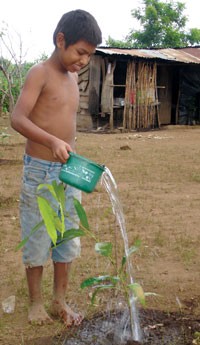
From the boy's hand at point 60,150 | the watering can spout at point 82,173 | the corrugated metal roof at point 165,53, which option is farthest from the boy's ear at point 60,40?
the corrugated metal roof at point 165,53

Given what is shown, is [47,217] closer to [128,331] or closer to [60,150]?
[60,150]

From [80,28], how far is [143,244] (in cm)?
187

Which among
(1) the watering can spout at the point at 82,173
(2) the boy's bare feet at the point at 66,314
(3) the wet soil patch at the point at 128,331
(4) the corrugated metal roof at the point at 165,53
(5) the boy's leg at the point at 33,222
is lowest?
(3) the wet soil patch at the point at 128,331

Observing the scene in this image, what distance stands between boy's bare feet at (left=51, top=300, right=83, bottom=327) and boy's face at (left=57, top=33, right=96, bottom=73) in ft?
3.74

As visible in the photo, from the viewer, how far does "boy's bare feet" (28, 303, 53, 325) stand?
2.46 metres

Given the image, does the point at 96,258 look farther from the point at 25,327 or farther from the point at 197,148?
the point at 197,148

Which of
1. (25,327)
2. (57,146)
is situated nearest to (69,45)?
(57,146)

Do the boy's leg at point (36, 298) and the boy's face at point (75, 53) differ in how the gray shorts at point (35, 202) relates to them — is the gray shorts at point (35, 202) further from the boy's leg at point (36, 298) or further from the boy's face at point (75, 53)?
the boy's face at point (75, 53)

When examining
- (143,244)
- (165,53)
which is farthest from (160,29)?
(143,244)

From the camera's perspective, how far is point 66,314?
2482 mm

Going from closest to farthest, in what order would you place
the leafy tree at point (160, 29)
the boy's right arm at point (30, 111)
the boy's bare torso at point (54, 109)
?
the boy's right arm at point (30, 111), the boy's bare torso at point (54, 109), the leafy tree at point (160, 29)

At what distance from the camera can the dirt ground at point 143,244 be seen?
8.23 ft

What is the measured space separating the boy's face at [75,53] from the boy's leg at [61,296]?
948 mm

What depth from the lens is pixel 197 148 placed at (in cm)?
933
